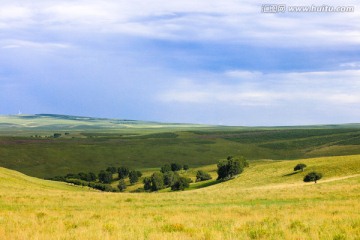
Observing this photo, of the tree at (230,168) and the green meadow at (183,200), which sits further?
the tree at (230,168)

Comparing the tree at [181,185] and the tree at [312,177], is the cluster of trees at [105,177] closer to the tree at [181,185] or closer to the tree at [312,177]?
the tree at [181,185]

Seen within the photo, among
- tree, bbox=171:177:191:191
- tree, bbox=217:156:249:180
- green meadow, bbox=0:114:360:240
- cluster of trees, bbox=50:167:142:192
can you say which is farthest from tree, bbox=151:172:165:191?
tree, bbox=217:156:249:180

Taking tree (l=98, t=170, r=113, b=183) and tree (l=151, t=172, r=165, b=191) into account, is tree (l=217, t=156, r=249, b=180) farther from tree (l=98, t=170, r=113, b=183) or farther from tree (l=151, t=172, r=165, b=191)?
tree (l=98, t=170, r=113, b=183)

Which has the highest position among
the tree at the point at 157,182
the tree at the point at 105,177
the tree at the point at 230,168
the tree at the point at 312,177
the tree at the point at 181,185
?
the tree at the point at 312,177

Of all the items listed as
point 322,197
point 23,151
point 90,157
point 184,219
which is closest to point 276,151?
point 90,157

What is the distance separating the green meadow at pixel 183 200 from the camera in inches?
582

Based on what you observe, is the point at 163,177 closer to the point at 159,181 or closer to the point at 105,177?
the point at 159,181

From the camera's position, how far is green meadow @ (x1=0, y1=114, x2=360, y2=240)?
14781mm

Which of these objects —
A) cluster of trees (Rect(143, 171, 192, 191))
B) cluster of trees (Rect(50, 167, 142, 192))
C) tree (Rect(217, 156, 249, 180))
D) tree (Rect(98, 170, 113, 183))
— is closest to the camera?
tree (Rect(217, 156, 249, 180))

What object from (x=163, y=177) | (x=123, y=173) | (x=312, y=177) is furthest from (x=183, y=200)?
(x=123, y=173)

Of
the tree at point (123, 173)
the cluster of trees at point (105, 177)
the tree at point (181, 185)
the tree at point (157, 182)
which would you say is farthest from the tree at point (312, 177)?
the tree at point (123, 173)

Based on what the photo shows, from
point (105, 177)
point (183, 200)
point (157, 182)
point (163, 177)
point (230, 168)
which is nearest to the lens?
point (183, 200)

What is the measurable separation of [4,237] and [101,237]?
286 centimetres

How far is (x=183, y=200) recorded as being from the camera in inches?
1398
